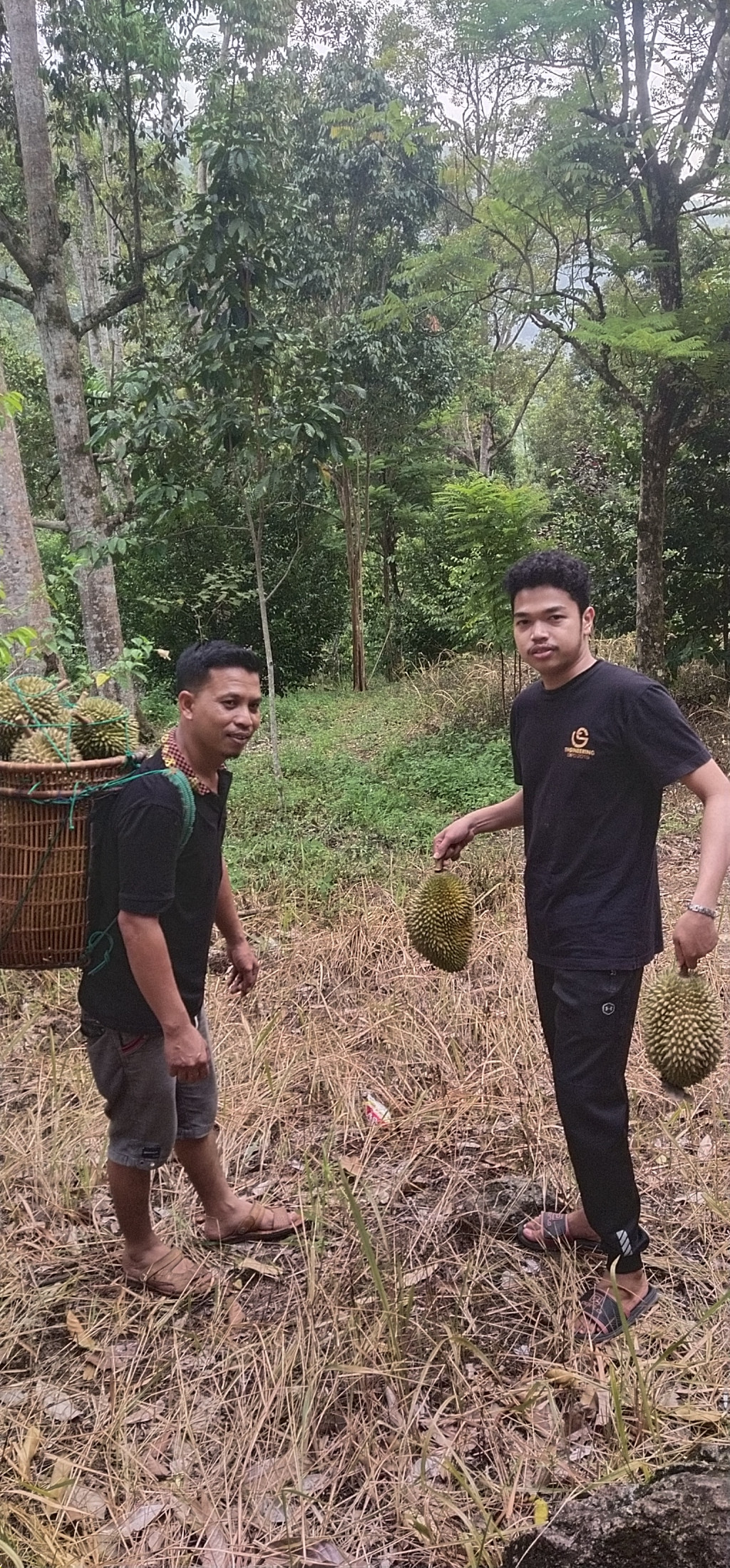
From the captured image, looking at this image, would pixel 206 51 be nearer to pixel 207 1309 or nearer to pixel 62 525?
pixel 62 525

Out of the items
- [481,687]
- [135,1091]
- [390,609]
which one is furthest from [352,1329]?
[390,609]

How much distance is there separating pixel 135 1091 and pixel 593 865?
4.12ft

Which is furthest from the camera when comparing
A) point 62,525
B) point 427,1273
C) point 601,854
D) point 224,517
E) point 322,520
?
point 322,520

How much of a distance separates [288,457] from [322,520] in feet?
17.6

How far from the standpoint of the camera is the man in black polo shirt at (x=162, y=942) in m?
2.02

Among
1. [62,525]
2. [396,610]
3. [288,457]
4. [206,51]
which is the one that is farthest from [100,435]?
[396,610]

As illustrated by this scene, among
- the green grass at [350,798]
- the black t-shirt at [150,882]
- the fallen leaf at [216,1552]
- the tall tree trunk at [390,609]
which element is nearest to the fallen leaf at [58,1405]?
the fallen leaf at [216,1552]

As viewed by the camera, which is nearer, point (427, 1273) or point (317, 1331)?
point (317, 1331)

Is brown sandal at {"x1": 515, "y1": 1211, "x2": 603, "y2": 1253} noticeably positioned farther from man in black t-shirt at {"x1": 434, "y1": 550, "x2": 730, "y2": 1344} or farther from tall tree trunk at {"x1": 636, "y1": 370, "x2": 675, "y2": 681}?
tall tree trunk at {"x1": 636, "y1": 370, "x2": 675, "y2": 681}

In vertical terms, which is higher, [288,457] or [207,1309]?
[288,457]

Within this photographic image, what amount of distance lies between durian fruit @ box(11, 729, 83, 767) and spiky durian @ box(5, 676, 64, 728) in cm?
5

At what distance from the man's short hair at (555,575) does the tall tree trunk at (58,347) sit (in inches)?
171

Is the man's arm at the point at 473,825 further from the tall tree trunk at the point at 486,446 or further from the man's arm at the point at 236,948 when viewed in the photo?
the tall tree trunk at the point at 486,446

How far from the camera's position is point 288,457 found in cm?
708
